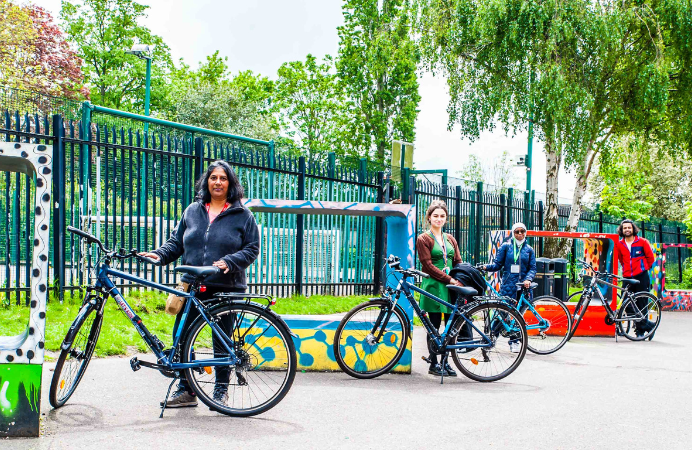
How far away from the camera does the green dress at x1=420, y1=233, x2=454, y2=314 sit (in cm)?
692

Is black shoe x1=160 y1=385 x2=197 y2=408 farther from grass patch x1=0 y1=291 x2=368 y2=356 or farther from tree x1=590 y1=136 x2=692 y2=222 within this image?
tree x1=590 y1=136 x2=692 y2=222

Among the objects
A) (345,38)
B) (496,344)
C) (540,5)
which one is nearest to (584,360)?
(496,344)

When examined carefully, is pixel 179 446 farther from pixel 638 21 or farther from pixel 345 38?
pixel 345 38

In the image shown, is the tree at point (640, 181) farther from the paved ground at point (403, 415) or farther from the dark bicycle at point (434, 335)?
the paved ground at point (403, 415)

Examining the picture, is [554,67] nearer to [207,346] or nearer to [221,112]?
[207,346]

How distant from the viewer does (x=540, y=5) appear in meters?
17.2

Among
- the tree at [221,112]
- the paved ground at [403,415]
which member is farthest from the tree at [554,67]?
the tree at [221,112]

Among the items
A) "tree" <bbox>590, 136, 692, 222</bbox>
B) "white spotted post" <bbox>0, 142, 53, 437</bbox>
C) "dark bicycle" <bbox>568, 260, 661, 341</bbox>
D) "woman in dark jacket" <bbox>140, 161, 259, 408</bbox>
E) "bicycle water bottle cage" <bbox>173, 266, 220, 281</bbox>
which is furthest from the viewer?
"tree" <bbox>590, 136, 692, 222</bbox>

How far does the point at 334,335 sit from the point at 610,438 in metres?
2.62

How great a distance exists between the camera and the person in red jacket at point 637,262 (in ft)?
34.0

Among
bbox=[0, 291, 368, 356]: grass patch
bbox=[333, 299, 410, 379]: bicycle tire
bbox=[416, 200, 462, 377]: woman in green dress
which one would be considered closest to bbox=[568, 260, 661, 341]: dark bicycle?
bbox=[416, 200, 462, 377]: woman in green dress

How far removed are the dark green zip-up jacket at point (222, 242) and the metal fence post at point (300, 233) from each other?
19.5 feet

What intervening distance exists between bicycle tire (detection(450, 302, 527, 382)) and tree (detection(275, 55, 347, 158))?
97.2 feet

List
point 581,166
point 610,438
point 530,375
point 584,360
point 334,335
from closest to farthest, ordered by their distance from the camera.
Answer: point 610,438 < point 334,335 < point 530,375 < point 584,360 < point 581,166
